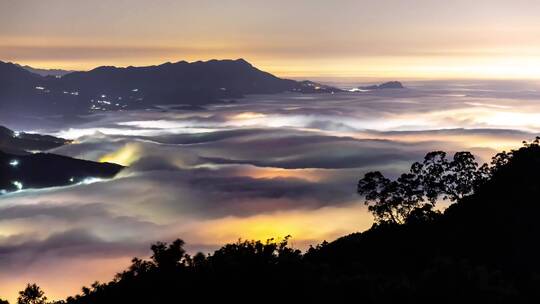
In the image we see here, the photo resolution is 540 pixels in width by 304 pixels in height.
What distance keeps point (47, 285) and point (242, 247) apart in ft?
476

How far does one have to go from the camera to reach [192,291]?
108 ft

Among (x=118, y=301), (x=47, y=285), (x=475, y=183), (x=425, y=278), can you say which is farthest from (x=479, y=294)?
(x=47, y=285)

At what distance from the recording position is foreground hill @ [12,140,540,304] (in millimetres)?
31422

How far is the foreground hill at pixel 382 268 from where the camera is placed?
3142 centimetres

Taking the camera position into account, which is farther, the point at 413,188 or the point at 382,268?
the point at 413,188

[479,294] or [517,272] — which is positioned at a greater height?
[479,294]

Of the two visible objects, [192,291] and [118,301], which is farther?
[118,301]

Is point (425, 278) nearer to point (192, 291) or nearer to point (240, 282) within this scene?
point (240, 282)

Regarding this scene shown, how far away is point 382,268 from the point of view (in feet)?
202

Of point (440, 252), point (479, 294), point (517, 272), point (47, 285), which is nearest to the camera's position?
point (479, 294)

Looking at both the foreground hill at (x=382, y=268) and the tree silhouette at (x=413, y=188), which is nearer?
the foreground hill at (x=382, y=268)

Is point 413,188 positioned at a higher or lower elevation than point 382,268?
higher

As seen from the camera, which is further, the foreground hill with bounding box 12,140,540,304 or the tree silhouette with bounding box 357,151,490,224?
the tree silhouette with bounding box 357,151,490,224

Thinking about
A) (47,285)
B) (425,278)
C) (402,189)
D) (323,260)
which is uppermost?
(425,278)
